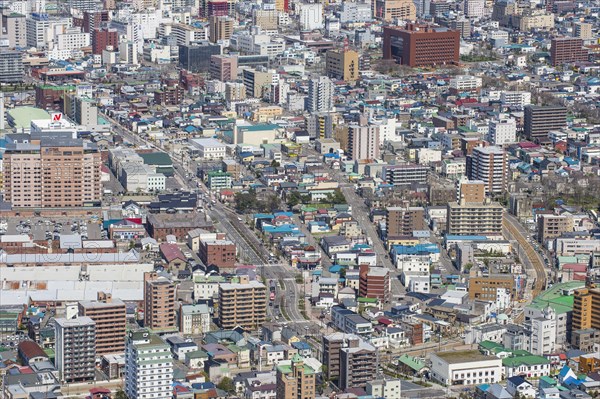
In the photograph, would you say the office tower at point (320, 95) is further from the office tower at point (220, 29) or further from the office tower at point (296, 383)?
the office tower at point (296, 383)

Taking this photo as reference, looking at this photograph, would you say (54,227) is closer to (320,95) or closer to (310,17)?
(320,95)

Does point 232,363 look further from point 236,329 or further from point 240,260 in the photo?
point 240,260

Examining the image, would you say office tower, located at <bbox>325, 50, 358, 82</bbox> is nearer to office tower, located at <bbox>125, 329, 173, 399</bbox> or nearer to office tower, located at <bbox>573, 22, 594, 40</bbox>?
office tower, located at <bbox>573, 22, 594, 40</bbox>

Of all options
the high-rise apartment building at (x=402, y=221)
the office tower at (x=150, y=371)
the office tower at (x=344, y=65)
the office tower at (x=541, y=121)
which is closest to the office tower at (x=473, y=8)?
the office tower at (x=344, y=65)

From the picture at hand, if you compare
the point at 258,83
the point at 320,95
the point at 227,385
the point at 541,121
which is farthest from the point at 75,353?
the point at 258,83

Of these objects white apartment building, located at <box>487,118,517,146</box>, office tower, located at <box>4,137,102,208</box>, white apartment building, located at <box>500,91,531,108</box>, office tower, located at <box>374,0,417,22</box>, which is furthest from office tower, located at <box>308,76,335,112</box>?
office tower, located at <box>374,0,417,22</box>
